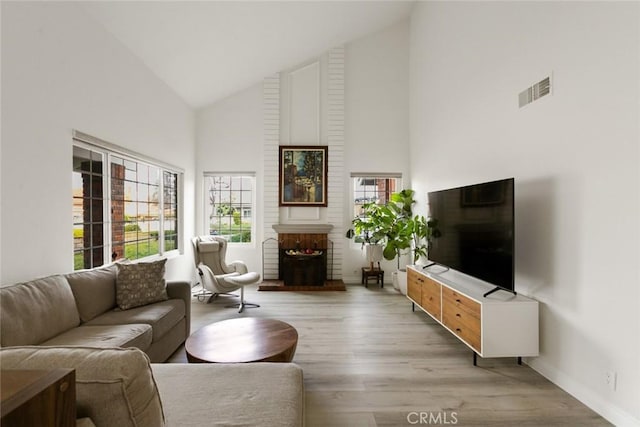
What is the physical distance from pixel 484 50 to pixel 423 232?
2226mm

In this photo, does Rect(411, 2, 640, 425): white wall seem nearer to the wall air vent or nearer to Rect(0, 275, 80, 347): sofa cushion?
the wall air vent

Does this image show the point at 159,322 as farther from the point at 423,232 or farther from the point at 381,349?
the point at 423,232

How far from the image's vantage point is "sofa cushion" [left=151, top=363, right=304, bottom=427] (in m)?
1.30

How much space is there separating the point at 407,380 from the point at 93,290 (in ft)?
8.52

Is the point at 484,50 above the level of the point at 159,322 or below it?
above

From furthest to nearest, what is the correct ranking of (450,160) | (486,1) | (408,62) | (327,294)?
(408,62) → (327,294) → (450,160) → (486,1)

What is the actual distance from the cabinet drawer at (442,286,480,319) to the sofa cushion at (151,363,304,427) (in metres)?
1.67

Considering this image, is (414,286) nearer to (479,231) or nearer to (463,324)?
(463,324)

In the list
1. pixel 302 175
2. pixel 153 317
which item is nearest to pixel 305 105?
pixel 302 175

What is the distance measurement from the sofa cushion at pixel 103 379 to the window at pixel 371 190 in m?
5.38

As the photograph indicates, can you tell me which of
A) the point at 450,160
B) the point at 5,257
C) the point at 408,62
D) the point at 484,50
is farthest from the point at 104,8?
the point at 408,62

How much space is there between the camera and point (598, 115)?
211cm

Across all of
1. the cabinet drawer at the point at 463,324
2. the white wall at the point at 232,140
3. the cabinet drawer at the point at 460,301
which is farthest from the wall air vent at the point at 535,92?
the white wall at the point at 232,140

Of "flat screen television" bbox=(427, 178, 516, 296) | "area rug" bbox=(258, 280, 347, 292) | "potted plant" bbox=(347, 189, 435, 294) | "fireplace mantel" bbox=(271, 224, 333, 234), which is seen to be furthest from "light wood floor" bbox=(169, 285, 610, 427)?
"fireplace mantel" bbox=(271, 224, 333, 234)
